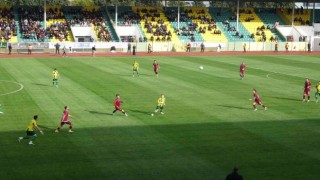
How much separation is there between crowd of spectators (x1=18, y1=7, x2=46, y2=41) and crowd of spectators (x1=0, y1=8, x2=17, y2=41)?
44.4 inches

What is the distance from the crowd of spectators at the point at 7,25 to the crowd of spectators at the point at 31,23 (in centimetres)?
113

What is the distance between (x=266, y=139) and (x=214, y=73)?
80.9 ft

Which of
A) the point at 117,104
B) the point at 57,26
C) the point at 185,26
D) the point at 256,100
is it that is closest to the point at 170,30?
the point at 185,26

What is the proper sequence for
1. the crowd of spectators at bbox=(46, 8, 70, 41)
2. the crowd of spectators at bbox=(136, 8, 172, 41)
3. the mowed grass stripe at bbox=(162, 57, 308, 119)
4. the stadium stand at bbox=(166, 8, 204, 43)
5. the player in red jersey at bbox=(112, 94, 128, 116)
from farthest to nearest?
the stadium stand at bbox=(166, 8, 204, 43) < the crowd of spectators at bbox=(136, 8, 172, 41) < the crowd of spectators at bbox=(46, 8, 70, 41) < the mowed grass stripe at bbox=(162, 57, 308, 119) < the player in red jersey at bbox=(112, 94, 128, 116)

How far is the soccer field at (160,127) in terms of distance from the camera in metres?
18.6

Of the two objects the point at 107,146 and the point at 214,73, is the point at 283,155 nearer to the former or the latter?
the point at 107,146

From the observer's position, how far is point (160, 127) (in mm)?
24953

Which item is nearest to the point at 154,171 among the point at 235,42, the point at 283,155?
the point at 283,155

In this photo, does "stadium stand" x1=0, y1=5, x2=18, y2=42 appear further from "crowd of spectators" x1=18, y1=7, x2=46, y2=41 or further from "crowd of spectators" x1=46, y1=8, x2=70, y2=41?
"crowd of spectators" x1=46, y1=8, x2=70, y2=41

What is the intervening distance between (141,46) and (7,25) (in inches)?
736

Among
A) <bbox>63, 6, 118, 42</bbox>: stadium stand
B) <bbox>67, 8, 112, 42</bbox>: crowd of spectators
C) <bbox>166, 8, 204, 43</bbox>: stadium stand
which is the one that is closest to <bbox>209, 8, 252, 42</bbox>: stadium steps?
<bbox>166, 8, 204, 43</bbox>: stadium stand

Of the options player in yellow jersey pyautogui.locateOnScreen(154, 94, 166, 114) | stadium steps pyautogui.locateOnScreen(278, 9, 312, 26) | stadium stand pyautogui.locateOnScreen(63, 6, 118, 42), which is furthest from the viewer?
stadium steps pyautogui.locateOnScreen(278, 9, 312, 26)

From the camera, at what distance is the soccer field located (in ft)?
61.1

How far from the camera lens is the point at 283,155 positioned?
20422 mm
